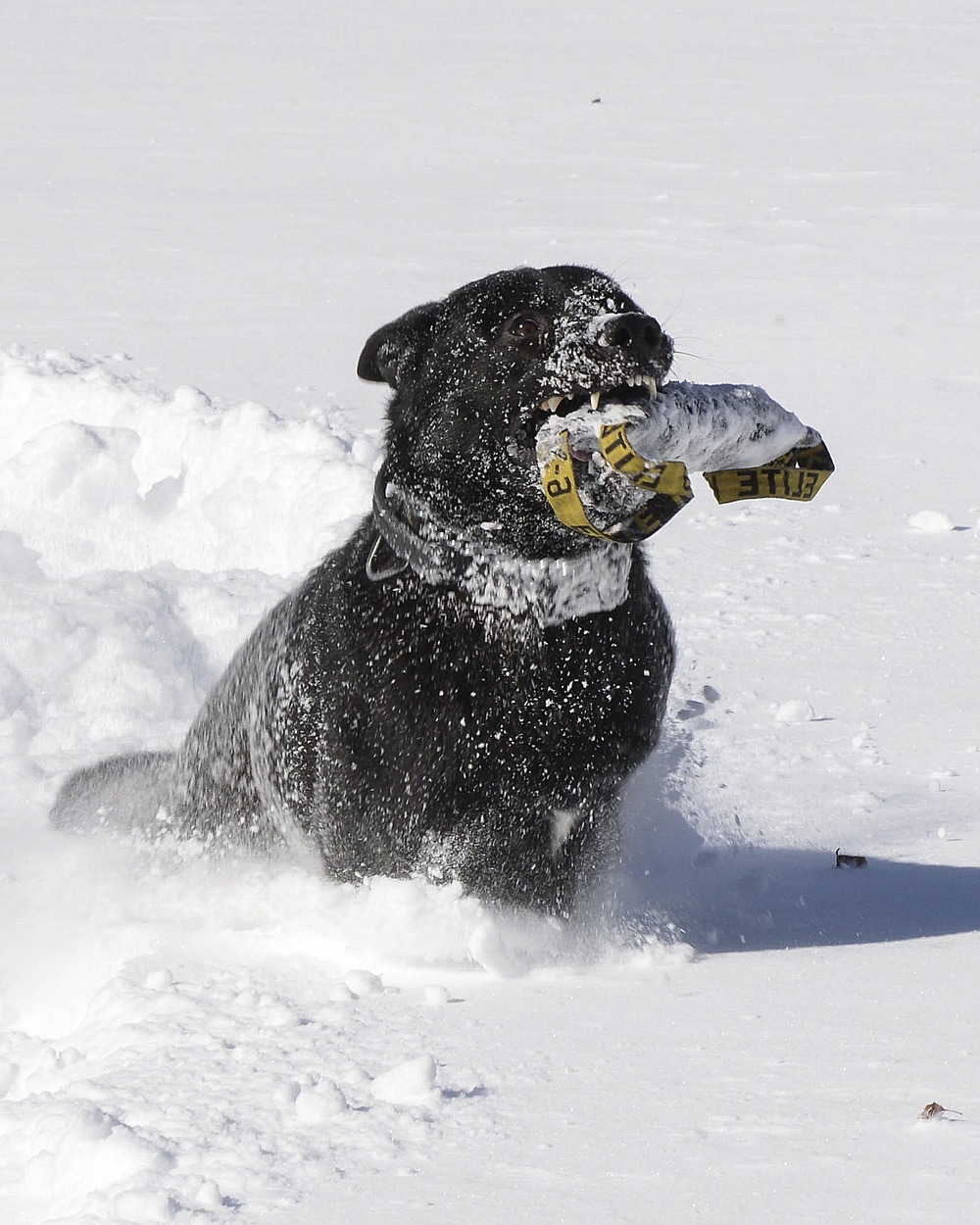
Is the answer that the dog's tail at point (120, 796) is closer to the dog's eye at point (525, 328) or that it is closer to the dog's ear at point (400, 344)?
the dog's ear at point (400, 344)

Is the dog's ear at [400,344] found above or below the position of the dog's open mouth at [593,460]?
above

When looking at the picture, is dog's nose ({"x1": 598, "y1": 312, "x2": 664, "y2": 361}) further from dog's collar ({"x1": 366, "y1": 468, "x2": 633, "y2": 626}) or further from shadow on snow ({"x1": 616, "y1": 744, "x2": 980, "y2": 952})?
shadow on snow ({"x1": 616, "y1": 744, "x2": 980, "y2": 952})

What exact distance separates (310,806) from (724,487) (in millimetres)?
1215

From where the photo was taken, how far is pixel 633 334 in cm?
308

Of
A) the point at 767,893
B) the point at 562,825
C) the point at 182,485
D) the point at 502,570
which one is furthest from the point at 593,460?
the point at 182,485

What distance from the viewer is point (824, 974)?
10.1ft

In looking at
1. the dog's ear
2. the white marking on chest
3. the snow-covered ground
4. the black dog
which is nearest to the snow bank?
the snow-covered ground

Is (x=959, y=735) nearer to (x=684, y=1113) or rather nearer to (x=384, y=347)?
(x=384, y=347)

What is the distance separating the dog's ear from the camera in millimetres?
3555

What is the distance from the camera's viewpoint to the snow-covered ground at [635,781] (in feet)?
7.55

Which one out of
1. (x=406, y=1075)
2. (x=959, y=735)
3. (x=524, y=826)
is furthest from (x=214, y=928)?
(x=959, y=735)

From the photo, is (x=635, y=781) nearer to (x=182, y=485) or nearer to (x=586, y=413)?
(x=586, y=413)

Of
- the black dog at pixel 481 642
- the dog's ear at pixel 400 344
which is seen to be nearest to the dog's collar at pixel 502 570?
the black dog at pixel 481 642

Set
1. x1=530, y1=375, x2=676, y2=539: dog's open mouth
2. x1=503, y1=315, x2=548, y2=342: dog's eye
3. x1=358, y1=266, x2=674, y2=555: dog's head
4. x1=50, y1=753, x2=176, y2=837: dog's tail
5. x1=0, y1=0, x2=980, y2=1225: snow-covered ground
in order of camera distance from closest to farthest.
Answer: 1. x1=0, y1=0, x2=980, y2=1225: snow-covered ground
2. x1=530, y1=375, x2=676, y2=539: dog's open mouth
3. x1=358, y1=266, x2=674, y2=555: dog's head
4. x1=503, y1=315, x2=548, y2=342: dog's eye
5. x1=50, y1=753, x2=176, y2=837: dog's tail
